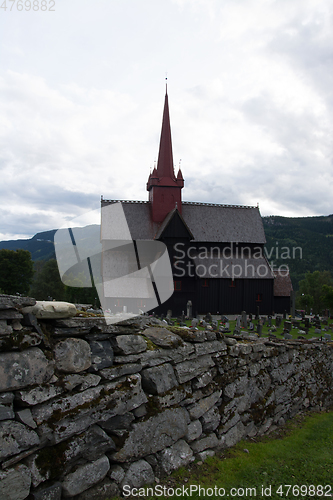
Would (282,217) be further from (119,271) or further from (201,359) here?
(201,359)

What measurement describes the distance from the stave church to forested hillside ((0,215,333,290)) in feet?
160

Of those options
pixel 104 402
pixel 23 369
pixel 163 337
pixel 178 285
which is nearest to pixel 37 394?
pixel 23 369

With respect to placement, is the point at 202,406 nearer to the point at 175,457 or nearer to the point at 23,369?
the point at 175,457

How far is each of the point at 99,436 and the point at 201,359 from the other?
2699mm

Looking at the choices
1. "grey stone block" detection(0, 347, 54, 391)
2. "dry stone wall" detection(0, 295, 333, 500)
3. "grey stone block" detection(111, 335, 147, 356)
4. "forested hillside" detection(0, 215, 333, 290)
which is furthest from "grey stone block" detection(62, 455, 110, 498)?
"forested hillside" detection(0, 215, 333, 290)

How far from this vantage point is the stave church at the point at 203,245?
105 ft

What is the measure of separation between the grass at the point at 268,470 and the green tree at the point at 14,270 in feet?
133

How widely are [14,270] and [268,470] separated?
41946 mm

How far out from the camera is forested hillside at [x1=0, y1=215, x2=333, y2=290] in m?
109

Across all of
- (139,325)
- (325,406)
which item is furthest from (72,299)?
(139,325)

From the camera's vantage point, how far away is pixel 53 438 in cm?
396

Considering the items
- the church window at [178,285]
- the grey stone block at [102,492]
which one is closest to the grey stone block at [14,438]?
the grey stone block at [102,492]

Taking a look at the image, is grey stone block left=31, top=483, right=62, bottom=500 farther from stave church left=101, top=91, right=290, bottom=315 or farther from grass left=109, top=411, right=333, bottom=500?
stave church left=101, top=91, right=290, bottom=315

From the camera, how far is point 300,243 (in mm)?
135375
